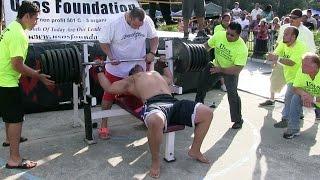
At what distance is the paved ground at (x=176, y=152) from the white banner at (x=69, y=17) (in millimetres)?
1466

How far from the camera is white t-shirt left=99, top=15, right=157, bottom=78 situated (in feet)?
17.6

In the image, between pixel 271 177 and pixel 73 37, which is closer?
pixel 271 177

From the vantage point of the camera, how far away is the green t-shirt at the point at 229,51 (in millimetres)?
5934

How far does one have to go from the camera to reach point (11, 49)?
4.11 m

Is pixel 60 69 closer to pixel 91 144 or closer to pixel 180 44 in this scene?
pixel 91 144

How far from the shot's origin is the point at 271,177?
4.48 meters

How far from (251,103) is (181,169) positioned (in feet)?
11.3

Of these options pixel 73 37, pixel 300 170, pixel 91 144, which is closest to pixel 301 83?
pixel 300 170

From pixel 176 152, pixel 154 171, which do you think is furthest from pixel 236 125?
pixel 154 171

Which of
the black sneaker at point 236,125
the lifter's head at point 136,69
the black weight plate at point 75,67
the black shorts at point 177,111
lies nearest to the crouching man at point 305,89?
the black sneaker at point 236,125

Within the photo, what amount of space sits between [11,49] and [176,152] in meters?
2.21

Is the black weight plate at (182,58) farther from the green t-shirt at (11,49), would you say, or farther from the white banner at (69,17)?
the green t-shirt at (11,49)

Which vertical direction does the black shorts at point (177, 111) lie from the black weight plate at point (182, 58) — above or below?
below

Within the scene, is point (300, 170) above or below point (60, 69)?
below
